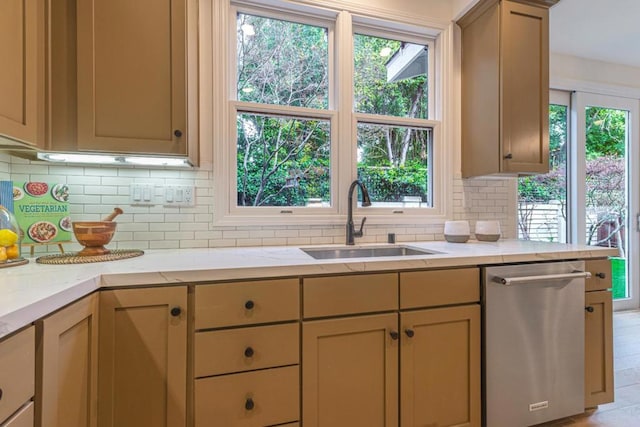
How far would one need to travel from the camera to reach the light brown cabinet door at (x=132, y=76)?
1.38m

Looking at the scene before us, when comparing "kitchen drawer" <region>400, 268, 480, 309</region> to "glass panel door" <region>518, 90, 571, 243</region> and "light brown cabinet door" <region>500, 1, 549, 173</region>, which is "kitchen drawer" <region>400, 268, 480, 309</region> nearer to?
"light brown cabinet door" <region>500, 1, 549, 173</region>

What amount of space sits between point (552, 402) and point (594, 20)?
2915 millimetres

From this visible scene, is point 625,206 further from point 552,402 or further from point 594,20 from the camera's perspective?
point 552,402

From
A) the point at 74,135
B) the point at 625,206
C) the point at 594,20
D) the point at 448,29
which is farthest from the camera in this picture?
the point at 625,206

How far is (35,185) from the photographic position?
1468 mm

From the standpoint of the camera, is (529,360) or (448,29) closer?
(529,360)

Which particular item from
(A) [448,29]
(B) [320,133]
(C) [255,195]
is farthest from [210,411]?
(A) [448,29]

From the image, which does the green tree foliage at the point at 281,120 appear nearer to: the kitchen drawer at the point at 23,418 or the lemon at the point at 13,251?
the lemon at the point at 13,251

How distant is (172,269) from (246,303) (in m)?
0.30

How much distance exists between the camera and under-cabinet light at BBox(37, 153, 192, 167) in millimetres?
1474

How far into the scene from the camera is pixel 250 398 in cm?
123

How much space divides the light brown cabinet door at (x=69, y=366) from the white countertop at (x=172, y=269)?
0.06 meters

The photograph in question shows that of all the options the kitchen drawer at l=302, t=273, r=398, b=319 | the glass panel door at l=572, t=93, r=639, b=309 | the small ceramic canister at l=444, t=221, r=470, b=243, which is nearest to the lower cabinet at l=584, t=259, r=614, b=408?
the small ceramic canister at l=444, t=221, r=470, b=243

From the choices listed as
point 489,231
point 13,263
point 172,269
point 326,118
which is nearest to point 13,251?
point 13,263
